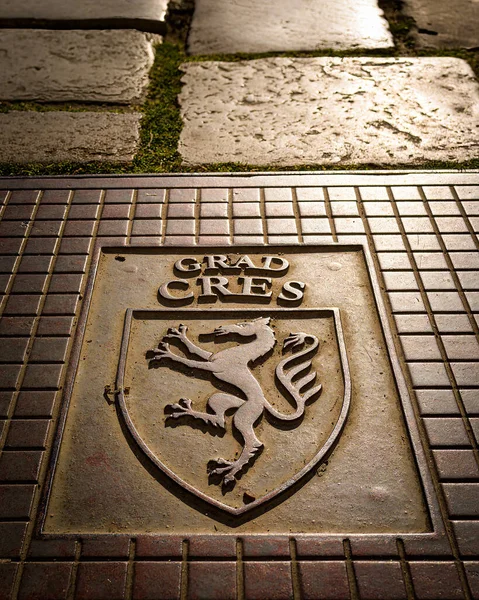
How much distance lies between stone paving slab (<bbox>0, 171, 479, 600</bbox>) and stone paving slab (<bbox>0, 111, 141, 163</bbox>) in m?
0.26

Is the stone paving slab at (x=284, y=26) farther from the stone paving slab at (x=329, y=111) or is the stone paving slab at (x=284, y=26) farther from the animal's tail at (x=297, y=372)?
the animal's tail at (x=297, y=372)

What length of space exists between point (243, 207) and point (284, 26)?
2.15 meters

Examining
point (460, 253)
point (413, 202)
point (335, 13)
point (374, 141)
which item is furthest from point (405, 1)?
point (460, 253)

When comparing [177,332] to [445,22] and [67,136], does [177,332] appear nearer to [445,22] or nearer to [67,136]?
[67,136]

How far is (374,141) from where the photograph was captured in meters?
3.20

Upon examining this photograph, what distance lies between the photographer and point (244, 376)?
2.03 m

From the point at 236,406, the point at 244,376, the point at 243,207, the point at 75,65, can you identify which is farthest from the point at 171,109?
the point at 236,406

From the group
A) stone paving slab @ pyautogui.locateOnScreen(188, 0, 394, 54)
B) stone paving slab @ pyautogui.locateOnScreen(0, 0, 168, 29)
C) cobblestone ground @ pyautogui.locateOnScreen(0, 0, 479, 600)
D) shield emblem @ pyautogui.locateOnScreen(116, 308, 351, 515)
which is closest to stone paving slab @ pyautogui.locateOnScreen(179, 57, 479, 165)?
cobblestone ground @ pyautogui.locateOnScreen(0, 0, 479, 600)

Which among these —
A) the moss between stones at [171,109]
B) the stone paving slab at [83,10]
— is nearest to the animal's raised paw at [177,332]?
the moss between stones at [171,109]

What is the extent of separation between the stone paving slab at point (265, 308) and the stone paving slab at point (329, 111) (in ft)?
0.90

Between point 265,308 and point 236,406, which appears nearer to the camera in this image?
point 236,406

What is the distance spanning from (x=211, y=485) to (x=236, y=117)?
2.30 m

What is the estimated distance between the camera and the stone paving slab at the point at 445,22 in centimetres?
→ 410

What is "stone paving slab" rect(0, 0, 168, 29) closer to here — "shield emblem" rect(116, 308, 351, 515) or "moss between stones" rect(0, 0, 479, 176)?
"moss between stones" rect(0, 0, 479, 176)
